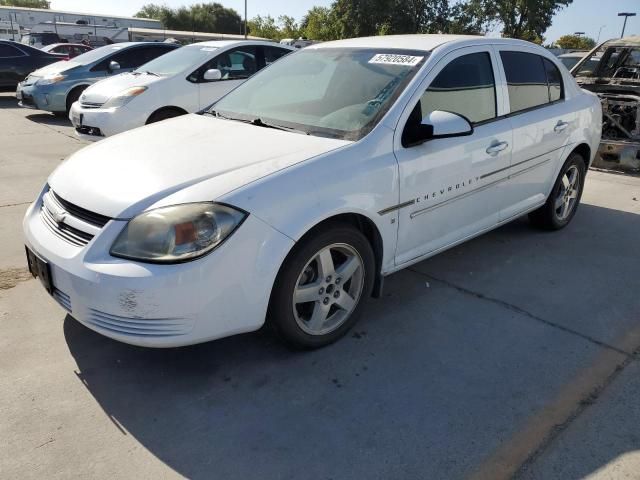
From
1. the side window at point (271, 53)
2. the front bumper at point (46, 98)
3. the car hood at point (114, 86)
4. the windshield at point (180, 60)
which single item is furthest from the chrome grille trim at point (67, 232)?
the front bumper at point (46, 98)

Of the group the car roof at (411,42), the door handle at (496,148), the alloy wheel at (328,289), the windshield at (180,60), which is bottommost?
the alloy wheel at (328,289)

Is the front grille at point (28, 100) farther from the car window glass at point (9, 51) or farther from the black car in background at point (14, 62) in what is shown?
the car window glass at point (9, 51)

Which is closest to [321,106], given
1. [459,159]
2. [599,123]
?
[459,159]

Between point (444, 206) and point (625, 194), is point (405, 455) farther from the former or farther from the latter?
point (625, 194)

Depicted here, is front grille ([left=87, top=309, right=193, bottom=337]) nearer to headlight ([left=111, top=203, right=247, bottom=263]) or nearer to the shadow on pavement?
headlight ([left=111, top=203, right=247, bottom=263])

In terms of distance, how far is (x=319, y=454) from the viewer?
226cm

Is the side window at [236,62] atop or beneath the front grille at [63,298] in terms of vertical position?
atop

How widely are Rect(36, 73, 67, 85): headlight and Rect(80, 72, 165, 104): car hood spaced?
3.27m

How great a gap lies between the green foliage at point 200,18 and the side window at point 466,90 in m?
91.5

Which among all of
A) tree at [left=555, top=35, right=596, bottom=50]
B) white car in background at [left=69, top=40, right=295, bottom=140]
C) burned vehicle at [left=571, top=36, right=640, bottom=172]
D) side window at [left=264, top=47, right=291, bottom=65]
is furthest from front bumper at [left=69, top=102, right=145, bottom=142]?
tree at [left=555, top=35, right=596, bottom=50]

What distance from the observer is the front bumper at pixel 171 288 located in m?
2.32

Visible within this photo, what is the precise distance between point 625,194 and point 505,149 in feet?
11.7

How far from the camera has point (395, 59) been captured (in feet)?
11.3

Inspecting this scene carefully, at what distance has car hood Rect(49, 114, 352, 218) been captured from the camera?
253 centimetres
